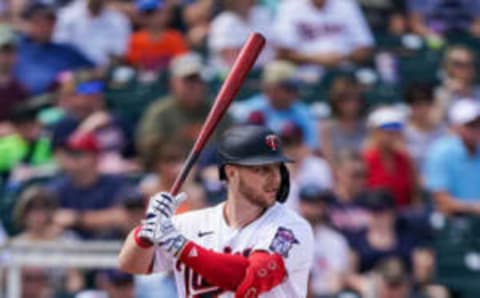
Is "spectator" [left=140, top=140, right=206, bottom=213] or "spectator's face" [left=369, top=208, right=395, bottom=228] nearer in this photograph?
"spectator" [left=140, top=140, right=206, bottom=213]

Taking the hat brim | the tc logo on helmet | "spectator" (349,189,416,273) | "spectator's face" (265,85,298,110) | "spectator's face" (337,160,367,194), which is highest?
the tc logo on helmet

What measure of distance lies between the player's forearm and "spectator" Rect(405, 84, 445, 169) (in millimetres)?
5371

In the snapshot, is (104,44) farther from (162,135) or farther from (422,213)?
(422,213)

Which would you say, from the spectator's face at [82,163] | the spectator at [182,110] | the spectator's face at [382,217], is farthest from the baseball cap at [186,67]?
the spectator's face at [382,217]

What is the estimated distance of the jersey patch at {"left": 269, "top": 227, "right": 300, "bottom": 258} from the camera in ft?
19.6

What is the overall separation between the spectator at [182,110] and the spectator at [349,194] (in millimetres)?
874

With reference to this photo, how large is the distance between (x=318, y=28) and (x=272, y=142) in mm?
6447

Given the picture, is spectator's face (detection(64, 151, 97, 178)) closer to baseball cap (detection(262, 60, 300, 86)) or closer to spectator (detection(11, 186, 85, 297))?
spectator (detection(11, 186, 85, 297))

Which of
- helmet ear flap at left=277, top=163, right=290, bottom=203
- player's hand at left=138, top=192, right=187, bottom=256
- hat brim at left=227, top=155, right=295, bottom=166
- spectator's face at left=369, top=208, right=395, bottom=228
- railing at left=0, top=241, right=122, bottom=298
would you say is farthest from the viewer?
spectator's face at left=369, top=208, right=395, bottom=228

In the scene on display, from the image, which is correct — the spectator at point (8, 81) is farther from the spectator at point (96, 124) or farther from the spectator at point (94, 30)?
the spectator at point (94, 30)

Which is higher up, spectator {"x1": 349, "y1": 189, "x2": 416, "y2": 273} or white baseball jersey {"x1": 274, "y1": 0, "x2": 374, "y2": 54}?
white baseball jersey {"x1": 274, "y1": 0, "x2": 374, "y2": 54}

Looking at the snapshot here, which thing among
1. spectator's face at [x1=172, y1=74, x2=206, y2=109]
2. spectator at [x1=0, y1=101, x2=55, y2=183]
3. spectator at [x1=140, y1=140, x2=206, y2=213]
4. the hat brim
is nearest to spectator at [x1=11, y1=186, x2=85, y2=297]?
spectator at [x1=140, y1=140, x2=206, y2=213]

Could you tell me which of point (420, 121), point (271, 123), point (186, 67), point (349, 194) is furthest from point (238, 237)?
point (420, 121)

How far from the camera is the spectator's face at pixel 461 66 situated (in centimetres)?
1191
